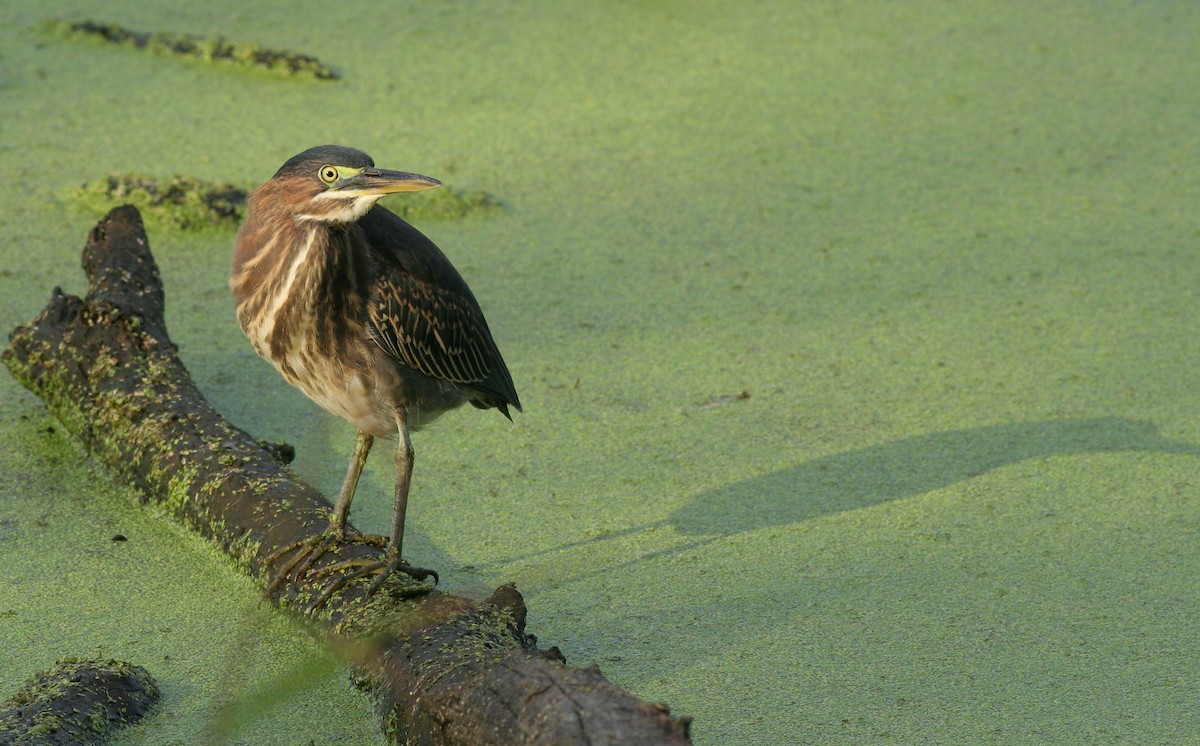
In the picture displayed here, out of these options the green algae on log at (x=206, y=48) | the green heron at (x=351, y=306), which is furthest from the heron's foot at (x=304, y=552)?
the green algae on log at (x=206, y=48)

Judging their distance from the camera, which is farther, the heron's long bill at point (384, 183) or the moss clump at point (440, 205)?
the moss clump at point (440, 205)

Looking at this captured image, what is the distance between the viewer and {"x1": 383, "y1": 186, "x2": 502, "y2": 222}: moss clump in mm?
3836

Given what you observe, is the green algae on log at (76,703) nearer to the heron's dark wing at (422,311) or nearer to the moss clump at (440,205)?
the heron's dark wing at (422,311)

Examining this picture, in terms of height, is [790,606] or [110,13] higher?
[110,13]

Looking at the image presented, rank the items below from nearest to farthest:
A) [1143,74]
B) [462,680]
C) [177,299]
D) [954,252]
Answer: [462,680], [177,299], [954,252], [1143,74]

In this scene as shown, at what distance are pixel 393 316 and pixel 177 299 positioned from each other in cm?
132

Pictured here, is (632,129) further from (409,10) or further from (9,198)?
(9,198)


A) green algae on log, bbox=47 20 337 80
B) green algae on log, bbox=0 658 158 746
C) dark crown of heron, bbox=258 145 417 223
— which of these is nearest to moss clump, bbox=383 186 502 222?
green algae on log, bbox=47 20 337 80

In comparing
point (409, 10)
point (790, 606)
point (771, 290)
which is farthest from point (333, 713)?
point (409, 10)

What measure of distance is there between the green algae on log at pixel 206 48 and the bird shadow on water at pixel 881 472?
8.25 ft

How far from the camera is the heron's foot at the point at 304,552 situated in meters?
2.22

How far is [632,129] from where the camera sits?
4.40m

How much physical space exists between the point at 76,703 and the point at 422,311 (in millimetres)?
800

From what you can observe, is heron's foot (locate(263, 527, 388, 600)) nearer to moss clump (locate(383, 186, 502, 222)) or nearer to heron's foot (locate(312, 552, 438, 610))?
heron's foot (locate(312, 552, 438, 610))
